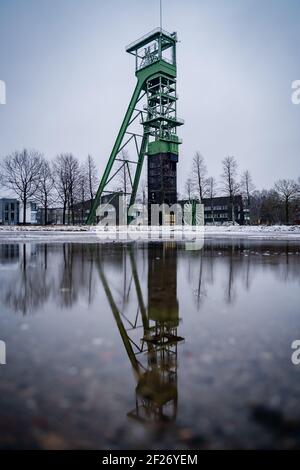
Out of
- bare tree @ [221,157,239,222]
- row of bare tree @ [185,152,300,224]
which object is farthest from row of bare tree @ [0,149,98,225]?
bare tree @ [221,157,239,222]

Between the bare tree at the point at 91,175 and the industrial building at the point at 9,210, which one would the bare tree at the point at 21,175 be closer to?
the bare tree at the point at 91,175

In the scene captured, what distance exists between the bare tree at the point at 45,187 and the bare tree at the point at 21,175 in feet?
2.50

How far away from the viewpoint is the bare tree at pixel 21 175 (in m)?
44.8

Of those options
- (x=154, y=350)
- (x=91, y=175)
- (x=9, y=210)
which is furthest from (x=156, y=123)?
(x=9, y=210)

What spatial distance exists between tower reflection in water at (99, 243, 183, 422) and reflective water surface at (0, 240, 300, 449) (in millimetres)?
10

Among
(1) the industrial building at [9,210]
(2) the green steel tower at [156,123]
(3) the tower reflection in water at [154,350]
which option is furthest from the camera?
(1) the industrial building at [9,210]

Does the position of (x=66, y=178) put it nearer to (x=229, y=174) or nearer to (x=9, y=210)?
(x=229, y=174)

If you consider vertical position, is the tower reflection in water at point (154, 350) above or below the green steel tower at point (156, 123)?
below

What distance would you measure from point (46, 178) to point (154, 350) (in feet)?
157

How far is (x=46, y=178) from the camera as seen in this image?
46.7 metres

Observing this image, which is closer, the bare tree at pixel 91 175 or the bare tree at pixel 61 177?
the bare tree at pixel 61 177

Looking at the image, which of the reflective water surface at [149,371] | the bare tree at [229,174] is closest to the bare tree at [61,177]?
the bare tree at [229,174]

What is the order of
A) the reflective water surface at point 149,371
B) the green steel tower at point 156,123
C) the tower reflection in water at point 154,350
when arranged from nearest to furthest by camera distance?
the reflective water surface at point 149,371 → the tower reflection in water at point 154,350 → the green steel tower at point 156,123

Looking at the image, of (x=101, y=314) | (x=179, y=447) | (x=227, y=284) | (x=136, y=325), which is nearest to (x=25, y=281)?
(x=101, y=314)
